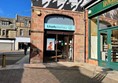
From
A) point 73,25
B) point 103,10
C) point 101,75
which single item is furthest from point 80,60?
point 101,75

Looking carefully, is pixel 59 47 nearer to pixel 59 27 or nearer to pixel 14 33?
pixel 59 27

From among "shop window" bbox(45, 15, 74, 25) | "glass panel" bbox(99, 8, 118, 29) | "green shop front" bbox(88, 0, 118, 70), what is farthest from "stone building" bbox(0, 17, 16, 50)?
"glass panel" bbox(99, 8, 118, 29)

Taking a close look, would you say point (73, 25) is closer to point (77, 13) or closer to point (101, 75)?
point (77, 13)

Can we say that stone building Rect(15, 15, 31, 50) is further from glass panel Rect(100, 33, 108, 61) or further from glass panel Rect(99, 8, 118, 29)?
glass panel Rect(100, 33, 108, 61)

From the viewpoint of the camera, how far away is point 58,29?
1484 cm

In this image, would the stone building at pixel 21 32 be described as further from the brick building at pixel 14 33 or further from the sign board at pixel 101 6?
the sign board at pixel 101 6

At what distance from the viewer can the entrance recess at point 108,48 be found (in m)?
10.9

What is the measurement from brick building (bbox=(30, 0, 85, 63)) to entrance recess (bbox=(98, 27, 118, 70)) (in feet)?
9.21

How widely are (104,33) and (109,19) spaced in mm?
917

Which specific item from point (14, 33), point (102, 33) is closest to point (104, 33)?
point (102, 33)

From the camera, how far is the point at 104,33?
12055 millimetres

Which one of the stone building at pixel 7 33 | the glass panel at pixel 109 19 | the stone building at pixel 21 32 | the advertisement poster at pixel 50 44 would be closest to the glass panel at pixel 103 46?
the glass panel at pixel 109 19

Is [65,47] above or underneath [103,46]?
underneath

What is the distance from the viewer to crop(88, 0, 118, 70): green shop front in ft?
35.9
